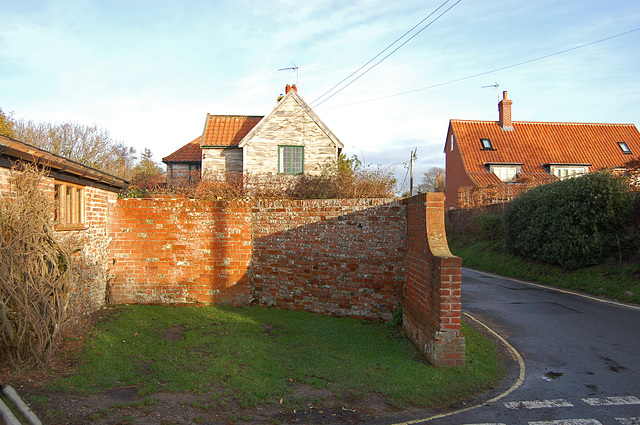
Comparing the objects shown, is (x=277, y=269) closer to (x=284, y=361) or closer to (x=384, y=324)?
(x=384, y=324)

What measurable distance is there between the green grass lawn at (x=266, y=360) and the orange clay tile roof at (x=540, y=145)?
25158 millimetres

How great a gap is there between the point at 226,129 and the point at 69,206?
13.9 meters

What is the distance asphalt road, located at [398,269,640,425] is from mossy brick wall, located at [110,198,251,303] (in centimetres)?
585

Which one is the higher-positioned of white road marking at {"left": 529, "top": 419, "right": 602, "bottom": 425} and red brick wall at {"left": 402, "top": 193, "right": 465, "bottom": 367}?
Answer: red brick wall at {"left": 402, "top": 193, "right": 465, "bottom": 367}

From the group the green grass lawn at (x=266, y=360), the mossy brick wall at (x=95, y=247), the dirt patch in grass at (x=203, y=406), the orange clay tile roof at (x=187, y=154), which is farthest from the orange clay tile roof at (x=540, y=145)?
the dirt patch in grass at (x=203, y=406)

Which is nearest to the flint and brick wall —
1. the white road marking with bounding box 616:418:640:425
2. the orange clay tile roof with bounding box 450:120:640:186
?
the white road marking with bounding box 616:418:640:425

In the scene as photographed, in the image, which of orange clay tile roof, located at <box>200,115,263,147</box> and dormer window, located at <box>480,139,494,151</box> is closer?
orange clay tile roof, located at <box>200,115,263,147</box>

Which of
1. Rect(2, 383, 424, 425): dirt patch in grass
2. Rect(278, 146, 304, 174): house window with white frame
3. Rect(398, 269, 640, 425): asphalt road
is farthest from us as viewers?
Rect(278, 146, 304, 174): house window with white frame

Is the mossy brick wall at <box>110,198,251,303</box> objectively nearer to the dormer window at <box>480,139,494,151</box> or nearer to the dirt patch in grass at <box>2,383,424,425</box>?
the dirt patch in grass at <box>2,383,424,425</box>

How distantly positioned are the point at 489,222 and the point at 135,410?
20469 mm

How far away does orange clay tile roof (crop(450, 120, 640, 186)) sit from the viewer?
1247 inches

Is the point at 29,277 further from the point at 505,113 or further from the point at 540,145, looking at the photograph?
the point at 505,113

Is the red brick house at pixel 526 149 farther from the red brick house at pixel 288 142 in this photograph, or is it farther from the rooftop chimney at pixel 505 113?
the red brick house at pixel 288 142

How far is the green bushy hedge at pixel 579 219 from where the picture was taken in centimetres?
1377
